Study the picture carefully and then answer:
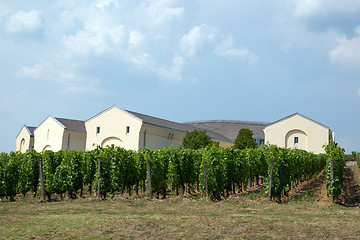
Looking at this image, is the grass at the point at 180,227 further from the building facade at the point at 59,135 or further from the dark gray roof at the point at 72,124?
the dark gray roof at the point at 72,124

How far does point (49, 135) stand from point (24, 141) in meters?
11.0

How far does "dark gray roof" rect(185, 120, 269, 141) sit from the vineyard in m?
44.9

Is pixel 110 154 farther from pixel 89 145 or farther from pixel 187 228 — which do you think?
pixel 89 145

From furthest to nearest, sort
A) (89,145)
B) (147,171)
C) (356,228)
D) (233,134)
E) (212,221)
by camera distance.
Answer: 1. (233,134)
2. (89,145)
3. (147,171)
4. (212,221)
5. (356,228)

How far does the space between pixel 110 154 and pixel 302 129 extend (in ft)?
114

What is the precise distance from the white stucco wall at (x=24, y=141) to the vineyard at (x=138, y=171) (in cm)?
3702

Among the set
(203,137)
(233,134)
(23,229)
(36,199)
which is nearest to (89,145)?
(203,137)

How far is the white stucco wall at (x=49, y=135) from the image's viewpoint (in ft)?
146

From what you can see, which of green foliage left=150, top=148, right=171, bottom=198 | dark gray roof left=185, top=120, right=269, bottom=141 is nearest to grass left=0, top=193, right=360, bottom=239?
green foliage left=150, top=148, right=171, bottom=198

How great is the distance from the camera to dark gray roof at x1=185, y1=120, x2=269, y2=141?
6434cm

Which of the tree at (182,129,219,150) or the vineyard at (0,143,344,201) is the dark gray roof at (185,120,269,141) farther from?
the vineyard at (0,143,344,201)

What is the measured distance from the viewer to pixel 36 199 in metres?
17.0

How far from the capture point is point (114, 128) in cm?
4103

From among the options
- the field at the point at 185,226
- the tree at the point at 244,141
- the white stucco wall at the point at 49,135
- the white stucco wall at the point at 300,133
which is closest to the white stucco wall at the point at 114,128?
the white stucco wall at the point at 49,135
